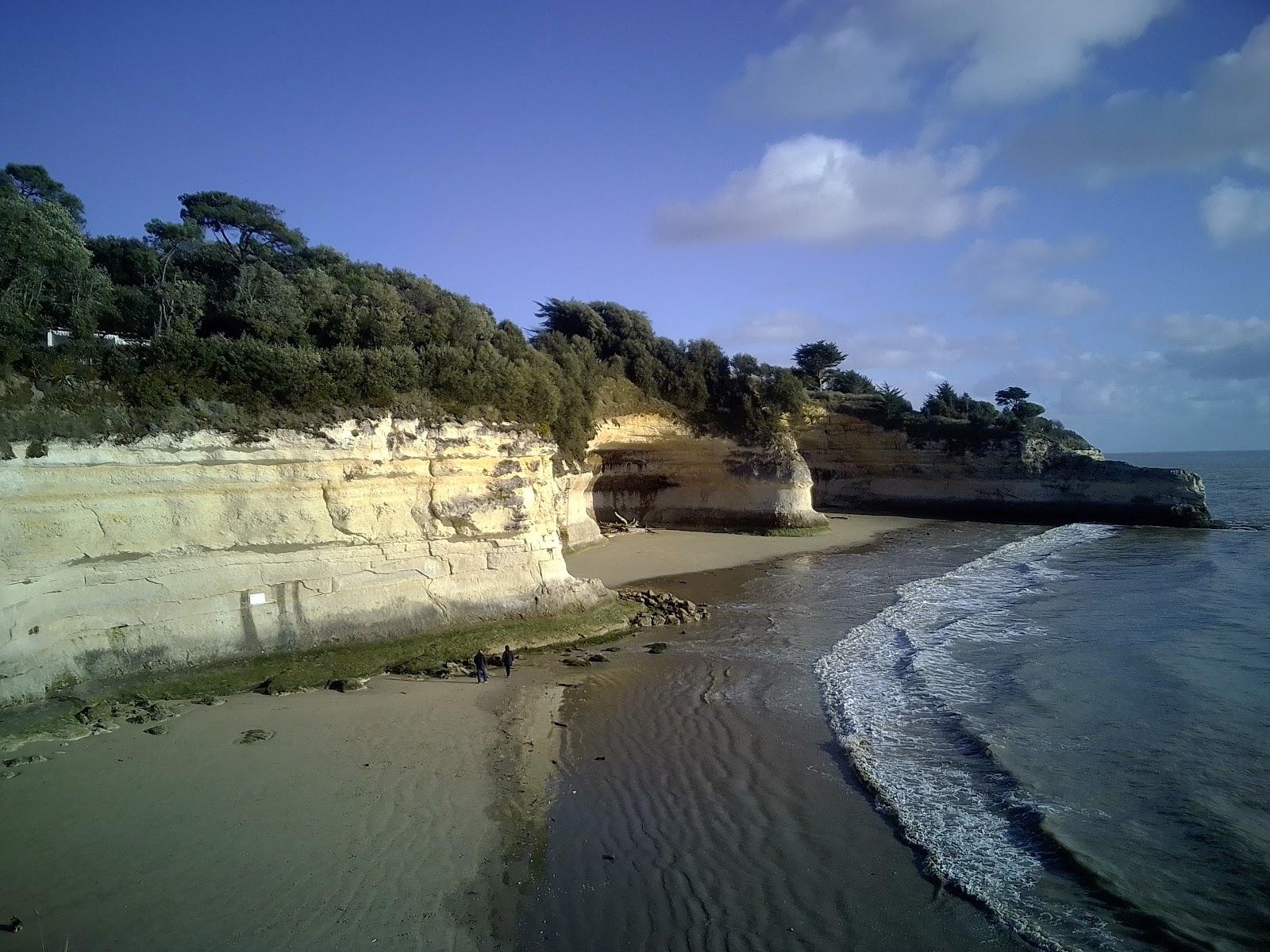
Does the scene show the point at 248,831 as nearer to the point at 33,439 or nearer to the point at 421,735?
the point at 421,735

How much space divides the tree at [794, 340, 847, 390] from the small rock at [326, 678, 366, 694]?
3623cm

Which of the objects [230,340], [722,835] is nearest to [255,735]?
[722,835]

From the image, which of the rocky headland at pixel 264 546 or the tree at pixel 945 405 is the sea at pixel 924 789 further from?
the tree at pixel 945 405

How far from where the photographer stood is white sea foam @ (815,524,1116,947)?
6.23 m

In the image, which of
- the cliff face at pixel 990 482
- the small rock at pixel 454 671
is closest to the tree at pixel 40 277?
the small rock at pixel 454 671

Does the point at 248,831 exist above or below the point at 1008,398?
below

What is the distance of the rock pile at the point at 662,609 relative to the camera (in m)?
15.4

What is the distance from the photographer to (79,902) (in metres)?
5.47


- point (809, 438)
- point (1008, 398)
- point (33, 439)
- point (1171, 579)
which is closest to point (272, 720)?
point (33, 439)

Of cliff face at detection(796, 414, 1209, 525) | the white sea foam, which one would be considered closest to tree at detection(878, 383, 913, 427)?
cliff face at detection(796, 414, 1209, 525)

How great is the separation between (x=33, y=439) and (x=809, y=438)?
113 ft

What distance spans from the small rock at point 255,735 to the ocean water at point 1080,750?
722 cm

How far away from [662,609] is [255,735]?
29.9 ft

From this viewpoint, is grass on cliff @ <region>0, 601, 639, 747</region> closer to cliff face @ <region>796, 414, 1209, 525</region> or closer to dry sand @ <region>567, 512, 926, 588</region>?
dry sand @ <region>567, 512, 926, 588</region>
